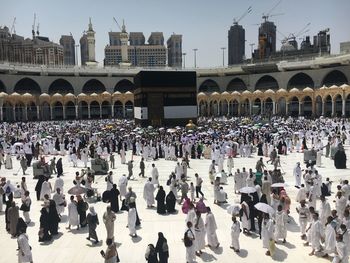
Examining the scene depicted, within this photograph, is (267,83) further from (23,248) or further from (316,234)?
Result: (23,248)

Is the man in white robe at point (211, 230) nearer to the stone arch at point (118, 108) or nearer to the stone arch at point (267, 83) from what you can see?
the stone arch at point (118, 108)

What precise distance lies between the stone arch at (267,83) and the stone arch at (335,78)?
24.2ft

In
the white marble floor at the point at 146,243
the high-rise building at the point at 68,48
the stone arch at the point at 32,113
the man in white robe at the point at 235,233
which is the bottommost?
the white marble floor at the point at 146,243

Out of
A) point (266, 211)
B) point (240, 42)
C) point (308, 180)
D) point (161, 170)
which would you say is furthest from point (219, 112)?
point (240, 42)

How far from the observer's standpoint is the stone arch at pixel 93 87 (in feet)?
182

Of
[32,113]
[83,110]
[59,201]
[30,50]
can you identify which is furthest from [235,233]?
[30,50]

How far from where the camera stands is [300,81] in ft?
165

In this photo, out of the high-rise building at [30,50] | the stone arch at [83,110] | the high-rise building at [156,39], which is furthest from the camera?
the high-rise building at [156,39]

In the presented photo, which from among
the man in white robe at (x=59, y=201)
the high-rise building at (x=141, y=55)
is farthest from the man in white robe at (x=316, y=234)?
the high-rise building at (x=141, y=55)

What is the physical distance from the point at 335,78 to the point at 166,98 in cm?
2356

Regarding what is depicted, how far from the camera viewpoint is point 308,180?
11172mm

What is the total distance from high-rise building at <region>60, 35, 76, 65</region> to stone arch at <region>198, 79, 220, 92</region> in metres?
103

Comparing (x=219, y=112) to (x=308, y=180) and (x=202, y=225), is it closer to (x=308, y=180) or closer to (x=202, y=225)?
(x=308, y=180)

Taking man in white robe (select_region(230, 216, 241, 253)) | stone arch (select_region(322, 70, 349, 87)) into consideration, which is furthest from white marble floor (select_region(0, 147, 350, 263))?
stone arch (select_region(322, 70, 349, 87))
